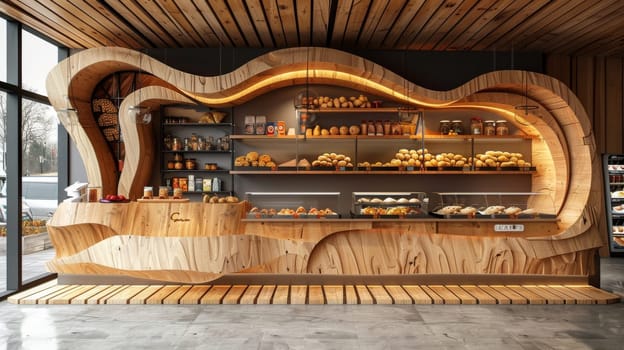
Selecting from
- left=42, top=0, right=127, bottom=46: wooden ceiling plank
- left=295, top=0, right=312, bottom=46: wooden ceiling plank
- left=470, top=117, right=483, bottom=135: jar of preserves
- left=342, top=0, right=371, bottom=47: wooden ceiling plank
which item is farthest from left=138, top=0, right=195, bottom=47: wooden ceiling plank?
left=470, top=117, right=483, bottom=135: jar of preserves

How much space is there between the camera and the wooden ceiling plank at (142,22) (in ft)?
18.3

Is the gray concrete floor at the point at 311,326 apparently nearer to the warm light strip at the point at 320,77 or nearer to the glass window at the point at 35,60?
the warm light strip at the point at 320,77

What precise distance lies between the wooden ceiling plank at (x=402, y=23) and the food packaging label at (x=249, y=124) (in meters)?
2.20

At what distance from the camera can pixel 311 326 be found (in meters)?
4.41

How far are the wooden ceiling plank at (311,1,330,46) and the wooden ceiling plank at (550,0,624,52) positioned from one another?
10.1 ft

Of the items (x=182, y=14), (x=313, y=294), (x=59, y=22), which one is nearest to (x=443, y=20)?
(x=182, y=14)

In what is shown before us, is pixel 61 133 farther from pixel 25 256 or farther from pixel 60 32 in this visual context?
pixel 25 256

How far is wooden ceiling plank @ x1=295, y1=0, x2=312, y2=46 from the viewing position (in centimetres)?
560

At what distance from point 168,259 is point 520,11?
501 centimetres

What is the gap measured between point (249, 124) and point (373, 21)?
2.35m

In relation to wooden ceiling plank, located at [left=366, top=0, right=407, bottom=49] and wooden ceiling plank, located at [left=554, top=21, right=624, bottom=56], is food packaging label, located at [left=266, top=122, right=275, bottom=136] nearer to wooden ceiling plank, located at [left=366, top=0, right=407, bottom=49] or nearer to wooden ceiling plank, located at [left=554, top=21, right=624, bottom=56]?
wooden ceiling plank, located at [left=366, top=0, right=407, bottom=49]

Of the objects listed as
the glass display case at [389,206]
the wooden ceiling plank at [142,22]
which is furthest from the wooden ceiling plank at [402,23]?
the wooden ceiling plank at [142,22]

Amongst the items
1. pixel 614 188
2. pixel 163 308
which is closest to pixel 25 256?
pixel 163 308

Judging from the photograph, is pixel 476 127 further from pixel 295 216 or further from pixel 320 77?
pixel 295 216
